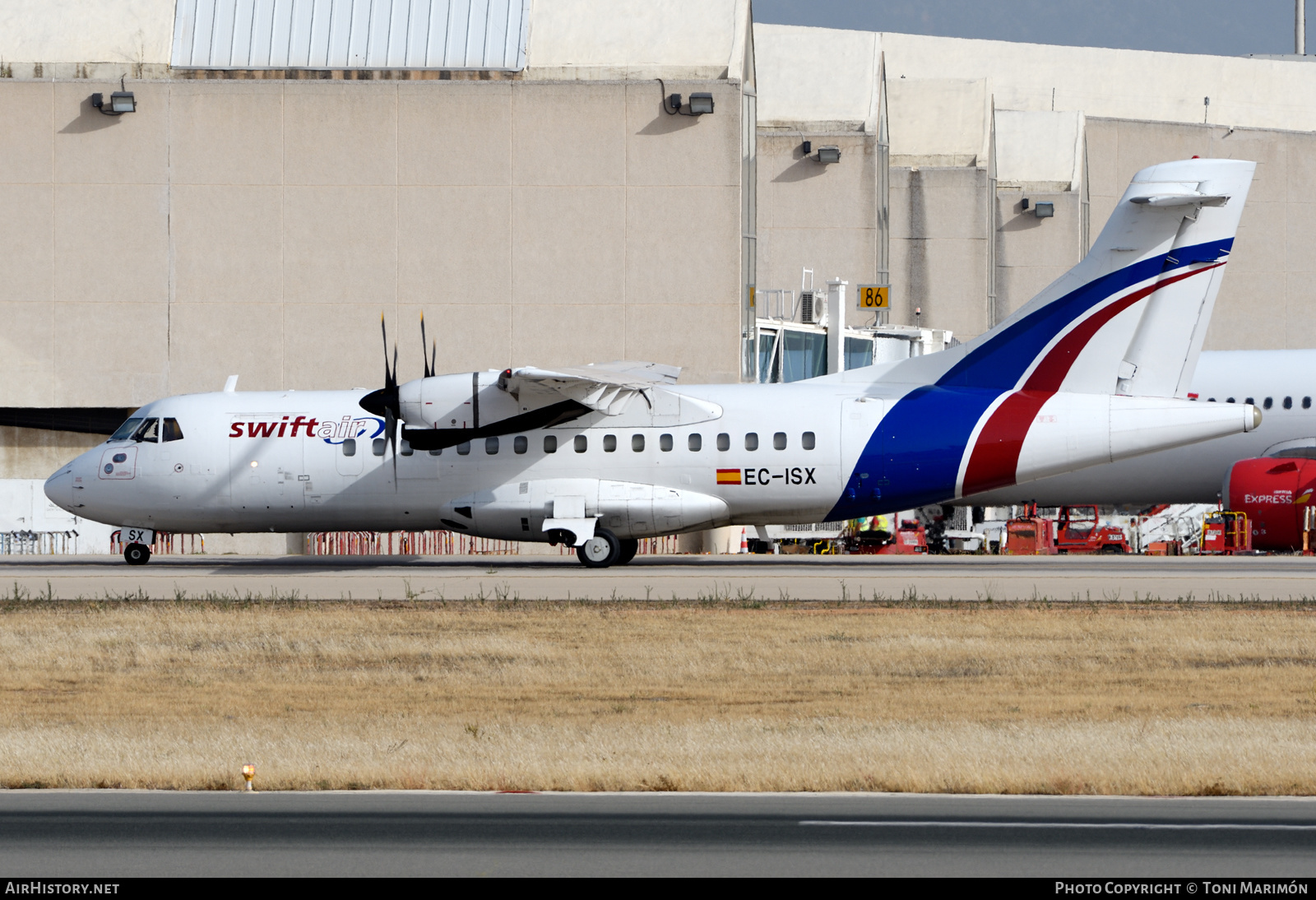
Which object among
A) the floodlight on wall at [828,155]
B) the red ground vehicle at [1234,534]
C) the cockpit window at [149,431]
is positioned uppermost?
the floodlight on wall at [828,155]

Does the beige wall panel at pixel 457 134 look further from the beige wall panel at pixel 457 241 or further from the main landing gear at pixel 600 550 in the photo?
the main landing gear at pixel 600 550

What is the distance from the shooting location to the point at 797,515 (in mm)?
32094

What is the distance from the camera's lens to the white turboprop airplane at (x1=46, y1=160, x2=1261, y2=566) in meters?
30.6

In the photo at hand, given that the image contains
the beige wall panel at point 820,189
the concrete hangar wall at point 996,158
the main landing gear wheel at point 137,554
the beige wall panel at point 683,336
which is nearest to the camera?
the main landing gear wheel at point 137,554

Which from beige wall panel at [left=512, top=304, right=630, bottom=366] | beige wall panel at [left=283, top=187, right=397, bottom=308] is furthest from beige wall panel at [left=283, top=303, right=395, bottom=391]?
beige wall panel at [left=512, top=304, right=630, bottom=366]

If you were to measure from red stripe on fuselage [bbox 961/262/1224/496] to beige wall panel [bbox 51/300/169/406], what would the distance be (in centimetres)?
3086

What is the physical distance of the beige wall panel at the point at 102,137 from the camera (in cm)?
5053

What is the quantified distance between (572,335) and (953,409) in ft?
72.4

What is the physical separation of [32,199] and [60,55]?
5.06 metres

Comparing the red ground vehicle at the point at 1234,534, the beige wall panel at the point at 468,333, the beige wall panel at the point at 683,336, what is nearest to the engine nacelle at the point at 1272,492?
the red ground vehicle at the point at 1234,534

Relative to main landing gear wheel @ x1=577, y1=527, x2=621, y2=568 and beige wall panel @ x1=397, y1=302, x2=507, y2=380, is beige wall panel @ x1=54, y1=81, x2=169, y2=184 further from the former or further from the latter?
main landing gear wheel @ x1=577, y1=527, x2=621, y2=568

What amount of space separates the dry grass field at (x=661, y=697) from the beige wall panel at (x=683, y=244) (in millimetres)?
26896

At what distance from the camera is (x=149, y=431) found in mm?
33969

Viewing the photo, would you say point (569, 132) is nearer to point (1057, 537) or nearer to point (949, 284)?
point (1057, 537)
